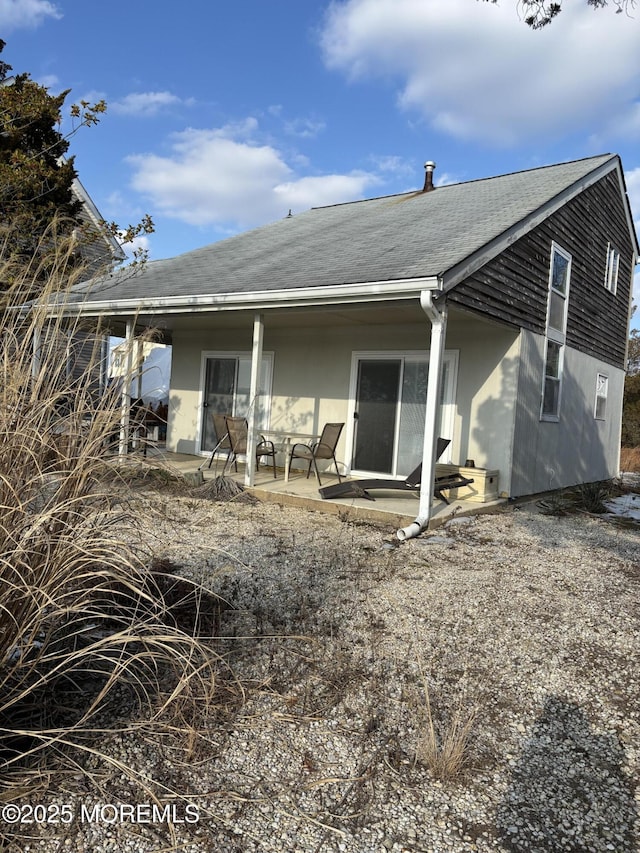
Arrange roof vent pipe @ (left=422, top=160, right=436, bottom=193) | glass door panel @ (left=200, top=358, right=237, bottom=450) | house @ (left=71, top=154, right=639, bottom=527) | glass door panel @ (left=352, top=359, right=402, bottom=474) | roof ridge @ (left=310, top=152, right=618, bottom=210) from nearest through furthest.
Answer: house @ (left=71, top=154, right=639, bottom=527) < glass door panel @ (left=352, top=359, right=402, bottom=474) < roof ridge @ (left=310, top=152, right=618, bottom=210) < glass door panel @ (left=200, top=358, right=237, bottom=450) < roof vent pipe @ (left=422, top=160, right=436, bottom=193)

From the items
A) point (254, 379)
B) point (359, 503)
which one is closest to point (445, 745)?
point (359, 503)

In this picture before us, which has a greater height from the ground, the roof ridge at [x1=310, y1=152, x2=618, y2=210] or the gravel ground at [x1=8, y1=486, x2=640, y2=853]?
the roof ridge at [x1=310, y1=152, x2=618, y2=210]

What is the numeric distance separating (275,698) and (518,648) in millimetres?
1456

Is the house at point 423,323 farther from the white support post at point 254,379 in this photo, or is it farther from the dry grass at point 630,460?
the dry grass at point 630,460

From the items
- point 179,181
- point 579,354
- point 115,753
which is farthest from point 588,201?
point 179,181

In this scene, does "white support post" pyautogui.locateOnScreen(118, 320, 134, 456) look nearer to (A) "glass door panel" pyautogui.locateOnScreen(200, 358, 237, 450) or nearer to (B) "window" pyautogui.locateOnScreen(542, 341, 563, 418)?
(B) "window" pyautogui.locateOnScreen(542, 341, 563, 418)

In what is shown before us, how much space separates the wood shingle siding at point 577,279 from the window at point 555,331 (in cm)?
21

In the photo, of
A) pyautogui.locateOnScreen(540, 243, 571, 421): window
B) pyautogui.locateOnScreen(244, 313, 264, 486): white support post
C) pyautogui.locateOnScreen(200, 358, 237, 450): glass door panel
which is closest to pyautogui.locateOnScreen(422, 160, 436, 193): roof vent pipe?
pyautogui.locateOnScreen(540, 243, 571, 421): window

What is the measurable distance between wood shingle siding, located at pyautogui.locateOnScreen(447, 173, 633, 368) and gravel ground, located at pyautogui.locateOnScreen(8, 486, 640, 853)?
3.43m

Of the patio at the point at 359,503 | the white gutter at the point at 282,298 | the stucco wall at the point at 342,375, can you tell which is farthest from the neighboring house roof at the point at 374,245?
the patio at the point at 359,503

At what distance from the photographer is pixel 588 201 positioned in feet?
32.0

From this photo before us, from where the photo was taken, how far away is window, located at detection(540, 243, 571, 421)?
8.71 meters

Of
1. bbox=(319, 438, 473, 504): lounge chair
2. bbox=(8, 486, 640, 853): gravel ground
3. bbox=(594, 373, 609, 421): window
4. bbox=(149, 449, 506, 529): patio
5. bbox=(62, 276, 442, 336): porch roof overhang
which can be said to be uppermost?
bbox=(62, 276, 442, 336): porch roof overhang

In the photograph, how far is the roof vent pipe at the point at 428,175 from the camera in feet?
37.3
